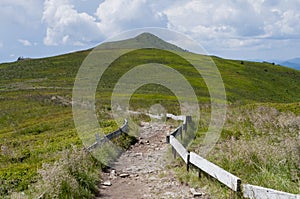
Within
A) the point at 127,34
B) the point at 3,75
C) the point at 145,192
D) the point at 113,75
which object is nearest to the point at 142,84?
the point at 113,75

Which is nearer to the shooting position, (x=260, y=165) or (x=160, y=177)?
(x=260, y=165)

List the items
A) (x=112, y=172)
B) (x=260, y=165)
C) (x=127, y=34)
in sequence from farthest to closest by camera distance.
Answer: (x=127, y=34), (x=112, y=172), (x=260, y=165)

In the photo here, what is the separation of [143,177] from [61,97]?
160 ft

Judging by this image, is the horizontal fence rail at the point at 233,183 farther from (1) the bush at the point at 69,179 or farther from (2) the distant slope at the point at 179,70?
(2) the distant slope at the point at 179,70

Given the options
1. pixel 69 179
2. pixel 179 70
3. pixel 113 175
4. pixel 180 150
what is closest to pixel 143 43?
pixel 179 70

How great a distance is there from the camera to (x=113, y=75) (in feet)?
Answer: 305

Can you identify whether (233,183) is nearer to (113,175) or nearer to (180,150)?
(180,150)

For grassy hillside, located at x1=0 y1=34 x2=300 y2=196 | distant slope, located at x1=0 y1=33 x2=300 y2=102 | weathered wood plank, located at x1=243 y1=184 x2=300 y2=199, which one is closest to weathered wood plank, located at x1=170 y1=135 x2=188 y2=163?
grassy hillside, located at x1=0 y1=34 x2=300 y2=196

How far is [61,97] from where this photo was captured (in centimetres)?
5819

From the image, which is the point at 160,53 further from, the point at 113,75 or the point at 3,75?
the point at 3,75

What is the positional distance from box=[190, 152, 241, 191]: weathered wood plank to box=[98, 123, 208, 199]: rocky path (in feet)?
2.10

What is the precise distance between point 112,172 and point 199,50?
934 centimetres

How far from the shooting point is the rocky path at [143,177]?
385 inches

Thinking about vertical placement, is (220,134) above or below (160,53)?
below
